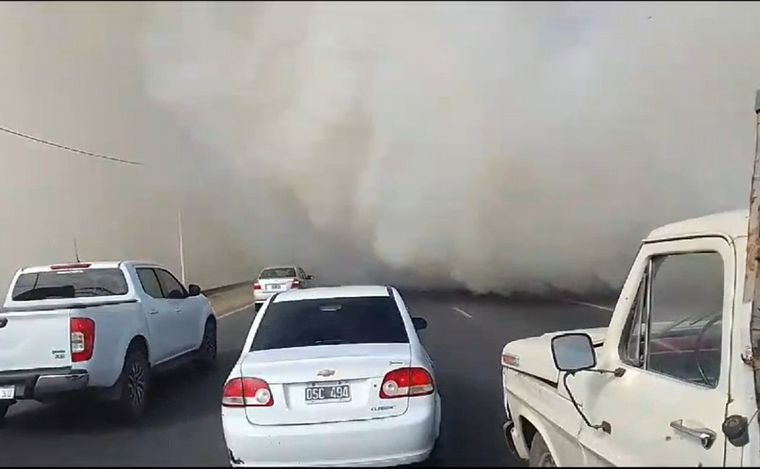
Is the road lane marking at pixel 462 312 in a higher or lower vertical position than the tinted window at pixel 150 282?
lower

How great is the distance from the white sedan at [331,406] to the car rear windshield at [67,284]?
4259 mm

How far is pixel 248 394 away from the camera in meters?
5.15

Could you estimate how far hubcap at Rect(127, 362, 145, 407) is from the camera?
8203 millimetres

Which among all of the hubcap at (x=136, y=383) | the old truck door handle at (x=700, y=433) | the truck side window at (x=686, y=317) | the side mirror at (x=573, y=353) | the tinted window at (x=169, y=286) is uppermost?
the truck side window at (x=686, y=317)

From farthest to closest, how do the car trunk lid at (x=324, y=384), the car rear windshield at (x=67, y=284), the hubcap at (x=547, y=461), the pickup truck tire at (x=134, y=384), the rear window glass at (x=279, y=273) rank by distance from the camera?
the rear window glass at (x=279, y=273)
the car rear windshield at (x=67, y=284)
the pickup truck tire at (x=134, y=384)
the car trunk lid at (x=324, y=384)
the hubcap at (x=547, y=461)

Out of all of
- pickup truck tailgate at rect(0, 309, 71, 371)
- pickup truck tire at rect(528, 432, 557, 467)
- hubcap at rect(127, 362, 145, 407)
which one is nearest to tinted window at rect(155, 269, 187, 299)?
hubcap at rect(127, 362, 145, 407)

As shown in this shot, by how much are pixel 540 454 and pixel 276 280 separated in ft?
60.7

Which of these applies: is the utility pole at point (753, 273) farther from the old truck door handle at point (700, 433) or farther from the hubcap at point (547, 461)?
the hubcap at point (547, 461)

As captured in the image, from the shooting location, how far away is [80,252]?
2056 cm

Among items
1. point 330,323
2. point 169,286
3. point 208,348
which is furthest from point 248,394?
point 208,348

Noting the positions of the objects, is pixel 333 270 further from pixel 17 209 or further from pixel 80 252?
pixel 17 209

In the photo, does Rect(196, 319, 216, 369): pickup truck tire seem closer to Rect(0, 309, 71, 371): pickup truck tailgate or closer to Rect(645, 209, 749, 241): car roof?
Rect(0, 309, 71, 371): pickup truck tailgate

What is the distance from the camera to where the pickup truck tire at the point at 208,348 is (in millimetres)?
11182

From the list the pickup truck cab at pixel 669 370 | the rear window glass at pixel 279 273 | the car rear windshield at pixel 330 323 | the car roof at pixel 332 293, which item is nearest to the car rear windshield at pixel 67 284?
the car roof at pixel 332 293
